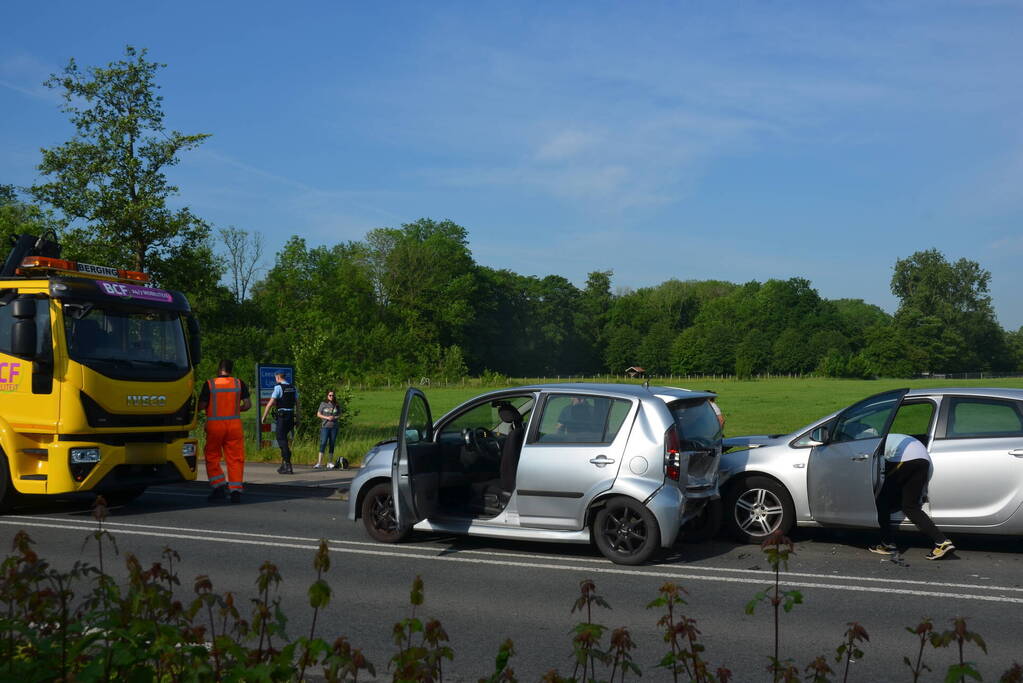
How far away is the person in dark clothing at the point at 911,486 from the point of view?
905cm

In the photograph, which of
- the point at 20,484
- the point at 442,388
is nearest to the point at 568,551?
the point at 20,484

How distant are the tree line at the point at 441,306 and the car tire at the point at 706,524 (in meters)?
13.4

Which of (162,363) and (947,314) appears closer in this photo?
(162,363)

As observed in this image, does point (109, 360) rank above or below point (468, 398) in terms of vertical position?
above

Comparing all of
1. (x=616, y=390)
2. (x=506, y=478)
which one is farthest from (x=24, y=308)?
(x=616, y=390)

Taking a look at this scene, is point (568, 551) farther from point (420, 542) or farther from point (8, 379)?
point (8, 379)

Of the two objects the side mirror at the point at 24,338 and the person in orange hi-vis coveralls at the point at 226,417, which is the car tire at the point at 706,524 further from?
the side mirror at the point at 24,338

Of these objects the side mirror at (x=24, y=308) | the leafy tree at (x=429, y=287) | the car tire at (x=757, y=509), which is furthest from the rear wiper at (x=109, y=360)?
the leafy tree at (x=429, y=287)

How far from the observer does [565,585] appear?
8.12 meters

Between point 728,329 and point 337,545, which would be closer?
point 337,545

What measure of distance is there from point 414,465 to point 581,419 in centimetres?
164

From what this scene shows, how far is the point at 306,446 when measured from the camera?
2117 cm

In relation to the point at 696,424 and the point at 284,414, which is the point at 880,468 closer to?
the point at 696,424

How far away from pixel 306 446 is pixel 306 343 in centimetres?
250
